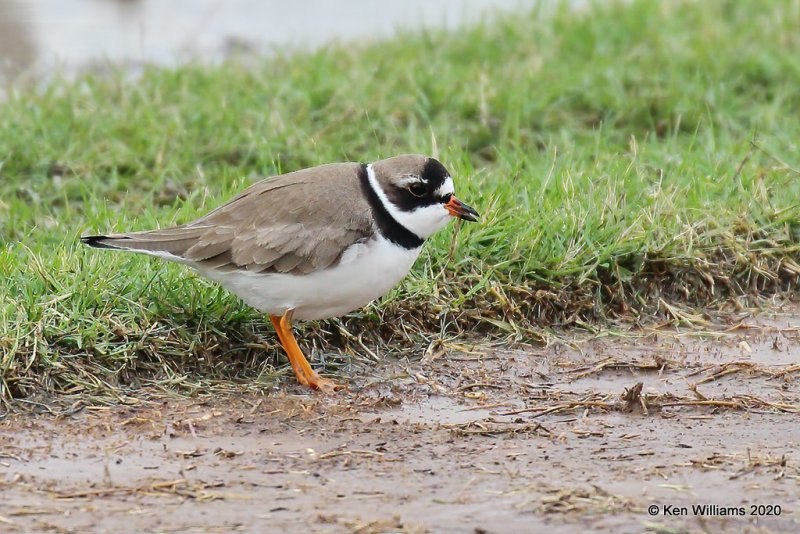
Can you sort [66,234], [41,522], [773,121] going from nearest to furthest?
1. [41,522]
2. [66,234]
3. [773,121]

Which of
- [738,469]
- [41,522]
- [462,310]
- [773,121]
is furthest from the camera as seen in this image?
[773,121]

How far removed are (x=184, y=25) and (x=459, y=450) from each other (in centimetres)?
825

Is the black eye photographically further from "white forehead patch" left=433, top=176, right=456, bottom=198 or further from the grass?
the grass

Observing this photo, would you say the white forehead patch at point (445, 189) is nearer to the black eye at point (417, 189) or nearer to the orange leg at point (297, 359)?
the black eye at point (417, 189)

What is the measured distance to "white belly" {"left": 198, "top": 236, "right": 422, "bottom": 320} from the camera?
5094 mm

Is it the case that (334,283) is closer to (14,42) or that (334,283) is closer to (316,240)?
(316,240)

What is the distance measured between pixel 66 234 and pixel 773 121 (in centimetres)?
469

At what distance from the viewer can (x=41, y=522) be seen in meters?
3.88

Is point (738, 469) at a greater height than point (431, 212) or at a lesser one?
lesser

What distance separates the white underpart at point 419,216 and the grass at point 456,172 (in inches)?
19.5

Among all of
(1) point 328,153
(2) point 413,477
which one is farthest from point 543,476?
(1) point 328,153

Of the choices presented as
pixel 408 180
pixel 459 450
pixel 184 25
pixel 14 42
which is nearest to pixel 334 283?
pixel 408 180

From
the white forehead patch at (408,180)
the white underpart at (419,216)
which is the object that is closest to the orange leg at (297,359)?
the white underpart at (419,216)

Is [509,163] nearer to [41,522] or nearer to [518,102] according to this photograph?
[518,102]
